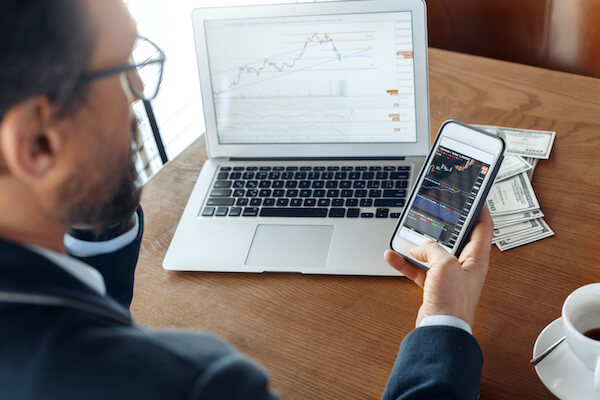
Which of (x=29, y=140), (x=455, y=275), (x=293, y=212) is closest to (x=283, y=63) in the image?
(x=293, y=212)

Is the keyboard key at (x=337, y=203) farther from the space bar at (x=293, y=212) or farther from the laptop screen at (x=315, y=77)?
the laptop screen at (x=315, y=77)

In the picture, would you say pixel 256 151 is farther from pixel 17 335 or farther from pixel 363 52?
pixel 17 335

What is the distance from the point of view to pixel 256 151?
1.11 metres

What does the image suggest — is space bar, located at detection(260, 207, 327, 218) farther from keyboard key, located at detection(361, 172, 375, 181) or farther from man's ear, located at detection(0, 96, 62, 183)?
man's ear, located at detection(0, 96, 62, 183)

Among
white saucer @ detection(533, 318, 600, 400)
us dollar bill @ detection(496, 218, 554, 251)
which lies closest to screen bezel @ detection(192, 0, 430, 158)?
us dollar bill @ detection(496, 218, 554, 251)

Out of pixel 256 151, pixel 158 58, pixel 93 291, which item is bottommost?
pixel 256 151

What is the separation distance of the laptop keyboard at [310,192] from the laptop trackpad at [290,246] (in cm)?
3

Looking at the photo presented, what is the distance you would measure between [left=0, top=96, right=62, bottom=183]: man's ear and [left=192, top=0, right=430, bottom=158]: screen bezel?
0.58m

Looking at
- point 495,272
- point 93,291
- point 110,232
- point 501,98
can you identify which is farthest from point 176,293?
point 501,98

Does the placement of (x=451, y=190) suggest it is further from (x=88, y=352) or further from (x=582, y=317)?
(x=88, y=352)

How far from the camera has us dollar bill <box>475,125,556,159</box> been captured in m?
1.05

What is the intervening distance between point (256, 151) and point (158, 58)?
1.55ft

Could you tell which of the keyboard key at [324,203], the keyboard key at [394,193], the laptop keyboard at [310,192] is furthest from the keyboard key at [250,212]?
the keyboard key at [394,193]

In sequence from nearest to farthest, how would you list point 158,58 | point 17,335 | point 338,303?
point 17,335 → point 158,58 → point 338,303
